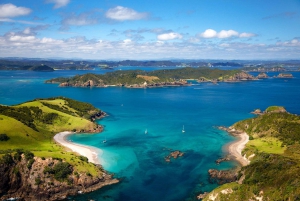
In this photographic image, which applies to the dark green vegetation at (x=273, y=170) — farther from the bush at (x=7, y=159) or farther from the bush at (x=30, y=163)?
the bush at (x=7, y=159)

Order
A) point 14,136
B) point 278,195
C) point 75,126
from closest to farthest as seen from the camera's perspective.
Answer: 1. point 278,195
2. point 14,136
3. point 75,126

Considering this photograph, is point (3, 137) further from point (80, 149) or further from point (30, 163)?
point (80, 149)

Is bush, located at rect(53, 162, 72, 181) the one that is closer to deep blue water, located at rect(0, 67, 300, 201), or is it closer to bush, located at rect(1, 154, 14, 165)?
deep blue water, located at rect(0, 67, 300, 201)

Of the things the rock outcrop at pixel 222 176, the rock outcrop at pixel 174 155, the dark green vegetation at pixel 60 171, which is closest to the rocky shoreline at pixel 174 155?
the rock outcrop at pixel 174 155

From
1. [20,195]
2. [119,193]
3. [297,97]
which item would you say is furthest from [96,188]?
[297,97]

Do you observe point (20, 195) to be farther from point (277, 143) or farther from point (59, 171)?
point (277, 143)

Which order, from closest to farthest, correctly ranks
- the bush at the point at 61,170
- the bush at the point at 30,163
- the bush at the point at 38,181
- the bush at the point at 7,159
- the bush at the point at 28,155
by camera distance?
the bush at the point at 38,181 < the bush at the point at 7,159 < the bush at the point at 61,170 < the bush at the point at 30,163 < the bush at the point at 28,155

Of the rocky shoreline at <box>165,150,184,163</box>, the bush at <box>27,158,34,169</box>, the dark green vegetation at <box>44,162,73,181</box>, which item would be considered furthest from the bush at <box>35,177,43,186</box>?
the rocky shoreline at <box>165,150,184,163</box>

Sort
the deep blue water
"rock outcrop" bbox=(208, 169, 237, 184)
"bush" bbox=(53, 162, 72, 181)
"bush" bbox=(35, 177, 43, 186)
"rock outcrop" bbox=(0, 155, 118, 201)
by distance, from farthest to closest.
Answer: "rock outcrop" bbox=(208, 169, 237, 184) < the deep blue water < "bush" bbox=(53, 162, 72, 181) < "bush" bbox=(35, 177, 43, 186) < "rock outcrop" bbox=(0, 155, 118, 201)
